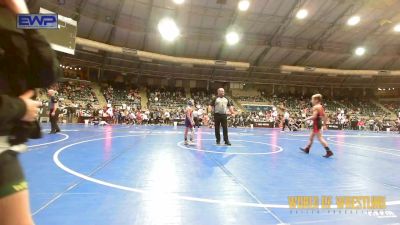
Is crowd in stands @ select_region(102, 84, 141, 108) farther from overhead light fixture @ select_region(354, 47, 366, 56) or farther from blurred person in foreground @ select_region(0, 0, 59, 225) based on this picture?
blurred person in foreground @ select_region(0, 0, 59, 225)

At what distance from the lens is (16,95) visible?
1.47m

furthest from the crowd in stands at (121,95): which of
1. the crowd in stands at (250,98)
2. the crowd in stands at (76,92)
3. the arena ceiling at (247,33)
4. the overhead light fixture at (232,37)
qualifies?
the crowd in stands at (250,98)

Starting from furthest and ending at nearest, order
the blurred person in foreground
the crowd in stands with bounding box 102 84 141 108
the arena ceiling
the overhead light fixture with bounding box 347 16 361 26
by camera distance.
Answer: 1. the crowd in stands with bounding box 102 84 141 108
2. the overhead light fixture with bounding box 347 16 361 26
3. the arena ceiling
4. the blurred person in foreground

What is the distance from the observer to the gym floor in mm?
3326

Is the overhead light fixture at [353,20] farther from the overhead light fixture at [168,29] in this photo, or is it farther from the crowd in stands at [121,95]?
the crowd in stands at [121,95]

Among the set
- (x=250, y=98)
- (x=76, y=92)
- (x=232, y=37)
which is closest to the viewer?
(x=232, y=37)

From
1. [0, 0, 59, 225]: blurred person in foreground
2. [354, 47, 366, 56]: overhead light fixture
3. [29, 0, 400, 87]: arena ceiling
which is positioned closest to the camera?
[0, 0, 59, 225]: blurred person in foreground

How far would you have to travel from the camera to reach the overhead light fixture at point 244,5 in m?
26.5

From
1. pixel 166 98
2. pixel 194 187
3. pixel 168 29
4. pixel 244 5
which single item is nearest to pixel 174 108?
pixel 166 98

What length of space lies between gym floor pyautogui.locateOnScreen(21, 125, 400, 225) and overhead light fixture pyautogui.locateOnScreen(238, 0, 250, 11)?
21.8 meters

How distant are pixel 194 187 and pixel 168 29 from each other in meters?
26.5

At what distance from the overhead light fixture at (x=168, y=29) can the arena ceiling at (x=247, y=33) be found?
48 cm

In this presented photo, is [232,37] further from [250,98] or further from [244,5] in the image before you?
[250,98]

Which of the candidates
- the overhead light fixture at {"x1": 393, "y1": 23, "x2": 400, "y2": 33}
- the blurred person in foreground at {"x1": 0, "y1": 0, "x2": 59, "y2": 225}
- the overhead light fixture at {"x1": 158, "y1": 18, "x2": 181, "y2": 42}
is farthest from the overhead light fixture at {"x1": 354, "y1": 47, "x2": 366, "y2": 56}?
the blurred person in foreground at {"x1": 0, "y1": 0, "x2": 59, "y2": 225}
